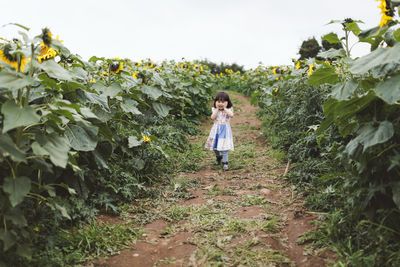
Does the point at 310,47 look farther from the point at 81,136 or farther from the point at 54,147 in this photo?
the point at 54,147

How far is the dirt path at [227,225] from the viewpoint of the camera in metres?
2.45

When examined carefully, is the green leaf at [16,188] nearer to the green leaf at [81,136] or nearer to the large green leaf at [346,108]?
the green leaf at [81,136]

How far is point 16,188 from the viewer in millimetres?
1897

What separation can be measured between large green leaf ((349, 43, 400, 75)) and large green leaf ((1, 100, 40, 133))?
1843 millimetres

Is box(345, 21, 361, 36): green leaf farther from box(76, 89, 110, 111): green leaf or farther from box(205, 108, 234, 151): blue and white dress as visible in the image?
box(205, 108, 234, 151): blue and white dress

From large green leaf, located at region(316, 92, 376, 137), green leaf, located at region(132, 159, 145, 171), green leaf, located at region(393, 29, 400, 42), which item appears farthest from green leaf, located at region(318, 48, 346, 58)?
green leaf, located at region(132, 159, 145, 171)

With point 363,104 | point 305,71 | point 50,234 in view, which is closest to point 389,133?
point 363,104

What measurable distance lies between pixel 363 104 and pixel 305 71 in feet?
11.0

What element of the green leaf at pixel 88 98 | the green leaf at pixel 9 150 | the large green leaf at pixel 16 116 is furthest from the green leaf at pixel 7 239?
the green leaf at pixel 88 98

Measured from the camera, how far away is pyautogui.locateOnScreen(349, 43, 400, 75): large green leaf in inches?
72.2

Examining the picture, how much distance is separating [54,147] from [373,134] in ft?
6.36

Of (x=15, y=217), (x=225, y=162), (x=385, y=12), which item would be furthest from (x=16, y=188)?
(x=225, y=162)

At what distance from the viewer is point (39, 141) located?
206 centimetres

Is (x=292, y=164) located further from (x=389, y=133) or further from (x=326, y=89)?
(x=389, y=133)
